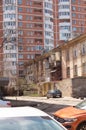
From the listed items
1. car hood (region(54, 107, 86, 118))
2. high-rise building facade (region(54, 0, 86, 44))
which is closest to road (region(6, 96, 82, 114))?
car hood (region(54, 107, 86, 118))

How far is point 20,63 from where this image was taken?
113500 mm

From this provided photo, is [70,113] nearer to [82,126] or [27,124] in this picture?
[82,126]

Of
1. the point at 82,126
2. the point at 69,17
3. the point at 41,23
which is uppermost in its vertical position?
the point at 69,17

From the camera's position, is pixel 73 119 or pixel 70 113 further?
pixel 70 113

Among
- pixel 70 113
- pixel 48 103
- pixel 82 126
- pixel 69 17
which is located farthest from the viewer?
pixel 69 17

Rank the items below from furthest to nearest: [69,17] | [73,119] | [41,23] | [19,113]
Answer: [69,17] < [41,23] < [73,119] < [19,113]

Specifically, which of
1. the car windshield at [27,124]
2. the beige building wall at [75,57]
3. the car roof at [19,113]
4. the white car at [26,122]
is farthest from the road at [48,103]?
the car windshield at [27,124]

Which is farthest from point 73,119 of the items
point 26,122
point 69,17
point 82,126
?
point 69,17

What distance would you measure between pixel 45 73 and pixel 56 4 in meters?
43.4

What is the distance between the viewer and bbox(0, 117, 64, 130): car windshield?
5773mm

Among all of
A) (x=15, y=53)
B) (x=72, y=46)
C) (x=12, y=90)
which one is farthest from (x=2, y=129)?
(x=15, y=53)

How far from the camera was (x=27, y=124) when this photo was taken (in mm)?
5836

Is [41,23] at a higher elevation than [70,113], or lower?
higher

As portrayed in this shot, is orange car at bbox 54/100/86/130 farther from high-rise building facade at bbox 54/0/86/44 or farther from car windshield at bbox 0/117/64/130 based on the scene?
high-rise building facade at bbox 54/0/86/44
